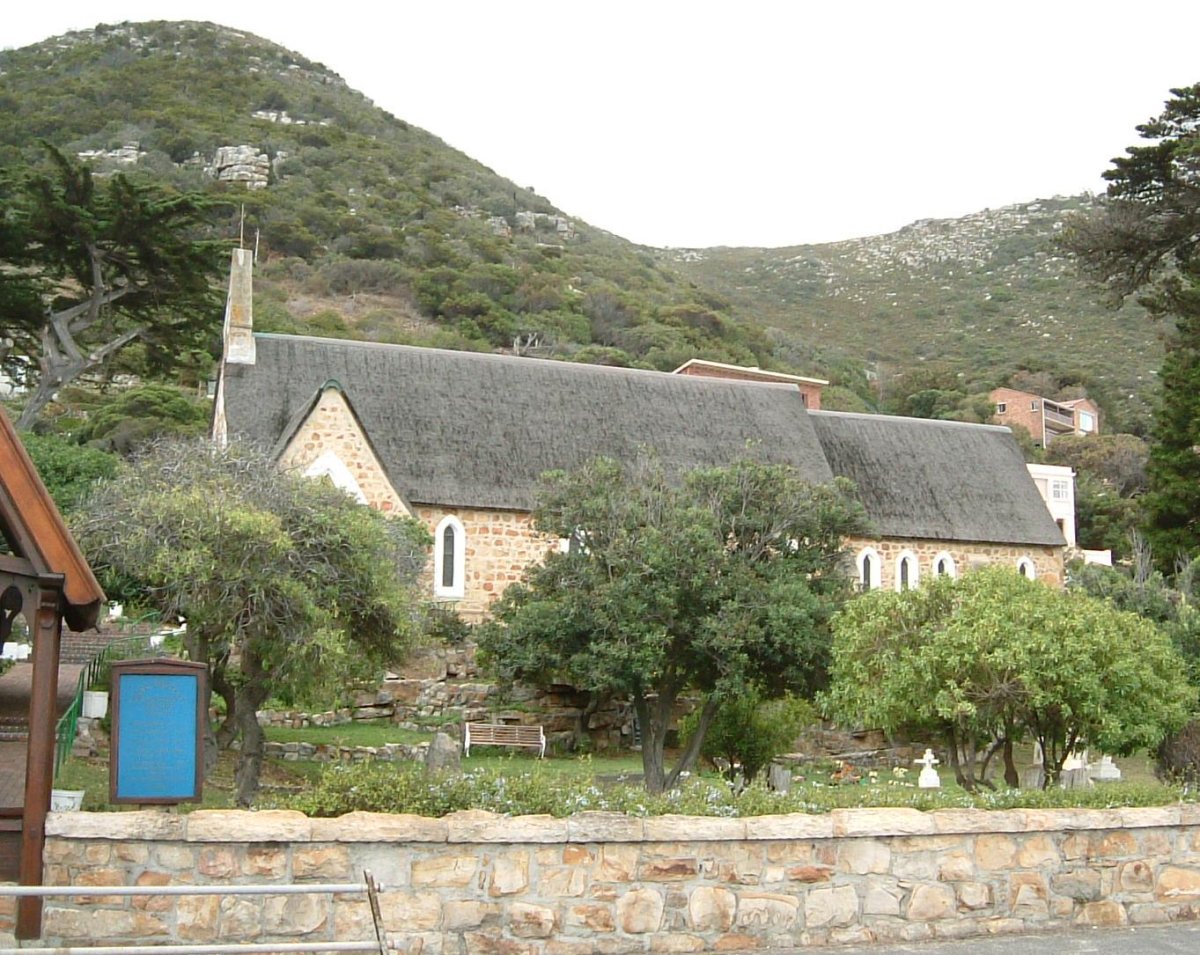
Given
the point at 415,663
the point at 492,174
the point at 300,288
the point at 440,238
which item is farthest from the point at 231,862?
the point at 492,174

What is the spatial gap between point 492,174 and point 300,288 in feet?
140

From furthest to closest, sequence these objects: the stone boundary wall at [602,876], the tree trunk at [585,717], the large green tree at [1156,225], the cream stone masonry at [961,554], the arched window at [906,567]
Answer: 1. the arched window at [906,567]
2. the cream stone masonry at [961,554]
3. the large green tree at [1156,225]
4. the tree trunk at [585,717]
5. the stone boundary wall at [602,876]

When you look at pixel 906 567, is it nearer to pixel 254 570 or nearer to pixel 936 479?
pixel 936 479

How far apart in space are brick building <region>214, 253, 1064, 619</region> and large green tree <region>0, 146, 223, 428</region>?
132 inches

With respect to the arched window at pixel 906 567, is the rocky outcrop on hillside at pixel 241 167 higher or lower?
higher

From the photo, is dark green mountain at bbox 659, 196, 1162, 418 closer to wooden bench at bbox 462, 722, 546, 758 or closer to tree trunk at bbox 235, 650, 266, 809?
wooden bench at bbox 462, 722, 546, 758

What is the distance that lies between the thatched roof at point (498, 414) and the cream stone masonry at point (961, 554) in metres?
2.83

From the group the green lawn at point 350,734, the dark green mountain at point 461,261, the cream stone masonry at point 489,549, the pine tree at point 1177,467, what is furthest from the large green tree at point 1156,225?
the dark green mountain at point 461,261

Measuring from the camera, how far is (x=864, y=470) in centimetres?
3978

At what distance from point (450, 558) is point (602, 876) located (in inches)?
953

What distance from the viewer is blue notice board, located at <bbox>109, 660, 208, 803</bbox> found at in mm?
9625

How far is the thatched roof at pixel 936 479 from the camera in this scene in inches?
1529

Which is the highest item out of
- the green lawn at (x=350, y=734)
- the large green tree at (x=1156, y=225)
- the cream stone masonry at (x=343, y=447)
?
the large green tree at (x=1156, y=225)

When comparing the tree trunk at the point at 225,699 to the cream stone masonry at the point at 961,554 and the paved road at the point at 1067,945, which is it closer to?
the paved road at the point at 1067,945
